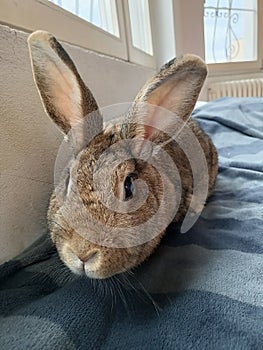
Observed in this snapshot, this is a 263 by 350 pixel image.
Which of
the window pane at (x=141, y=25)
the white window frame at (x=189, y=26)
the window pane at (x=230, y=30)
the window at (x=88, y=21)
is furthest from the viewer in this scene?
the window pane at (x=230, y=30)

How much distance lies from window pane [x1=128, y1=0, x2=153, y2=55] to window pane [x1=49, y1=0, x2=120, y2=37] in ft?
1.23

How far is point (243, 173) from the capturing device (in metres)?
0.99

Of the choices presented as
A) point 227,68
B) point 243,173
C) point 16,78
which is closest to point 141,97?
point 16,78

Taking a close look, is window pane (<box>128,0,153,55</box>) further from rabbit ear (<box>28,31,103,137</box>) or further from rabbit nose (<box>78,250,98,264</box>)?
rabbit nose (<box>78,250,98,264</box>)

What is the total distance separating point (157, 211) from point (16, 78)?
0.33 metres

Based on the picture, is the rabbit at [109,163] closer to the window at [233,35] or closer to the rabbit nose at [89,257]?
the rabbit nose at [89,257]

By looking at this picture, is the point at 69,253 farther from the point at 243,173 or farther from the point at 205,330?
the point at 243,173

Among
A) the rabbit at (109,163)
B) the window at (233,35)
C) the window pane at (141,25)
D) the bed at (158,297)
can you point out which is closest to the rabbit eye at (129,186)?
the rabbit at (109,163)

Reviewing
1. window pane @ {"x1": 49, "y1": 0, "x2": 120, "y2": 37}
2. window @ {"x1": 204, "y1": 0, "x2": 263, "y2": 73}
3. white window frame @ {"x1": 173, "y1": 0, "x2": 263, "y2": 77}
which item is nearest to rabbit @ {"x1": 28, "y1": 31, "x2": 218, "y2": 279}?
window pane @ {"x1": 49, "y1": 0, "x2": 120, "y2": 37}

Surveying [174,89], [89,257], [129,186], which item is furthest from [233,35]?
[89,257]

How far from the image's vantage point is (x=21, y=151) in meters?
0.64

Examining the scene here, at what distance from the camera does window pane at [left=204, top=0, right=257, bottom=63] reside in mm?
2854

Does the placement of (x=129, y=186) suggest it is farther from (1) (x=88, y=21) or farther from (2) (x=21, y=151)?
(1) (x=88, y=21)

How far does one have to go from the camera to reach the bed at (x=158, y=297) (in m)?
0.40
